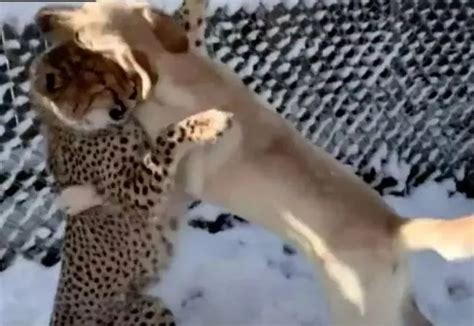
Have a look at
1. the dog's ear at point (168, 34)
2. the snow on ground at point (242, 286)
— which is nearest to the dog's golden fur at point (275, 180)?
the dog's ear at point (168, 34)

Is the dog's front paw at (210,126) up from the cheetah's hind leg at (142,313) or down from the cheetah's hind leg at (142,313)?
up

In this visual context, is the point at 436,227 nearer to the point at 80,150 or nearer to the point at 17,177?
the point at 80,150

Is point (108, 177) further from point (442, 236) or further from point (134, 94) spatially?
point (442, 236)

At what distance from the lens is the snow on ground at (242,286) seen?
30.7 inches

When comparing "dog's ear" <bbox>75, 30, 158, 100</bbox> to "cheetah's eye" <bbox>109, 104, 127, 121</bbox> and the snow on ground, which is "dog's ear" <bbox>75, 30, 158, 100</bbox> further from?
the snow on ground

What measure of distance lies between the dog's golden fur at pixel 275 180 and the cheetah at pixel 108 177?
0.01 meters

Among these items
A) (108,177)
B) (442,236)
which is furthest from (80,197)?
(442,236)

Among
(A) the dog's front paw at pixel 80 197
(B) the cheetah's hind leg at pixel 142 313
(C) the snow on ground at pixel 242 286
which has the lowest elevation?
(C) the snow on ground at pixel 242 286

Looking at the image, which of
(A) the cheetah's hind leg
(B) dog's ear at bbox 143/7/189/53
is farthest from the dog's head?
(A) the cheetah's hind leg

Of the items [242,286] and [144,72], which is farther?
[242,286]

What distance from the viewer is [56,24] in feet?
1.91

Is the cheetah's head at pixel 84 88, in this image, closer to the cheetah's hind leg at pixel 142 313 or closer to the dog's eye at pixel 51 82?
the dog's eye at pixel 51 82

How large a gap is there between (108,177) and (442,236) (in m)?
0.17

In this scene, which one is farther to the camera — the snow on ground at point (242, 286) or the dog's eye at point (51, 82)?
the snow on ground at point (242, 286)
